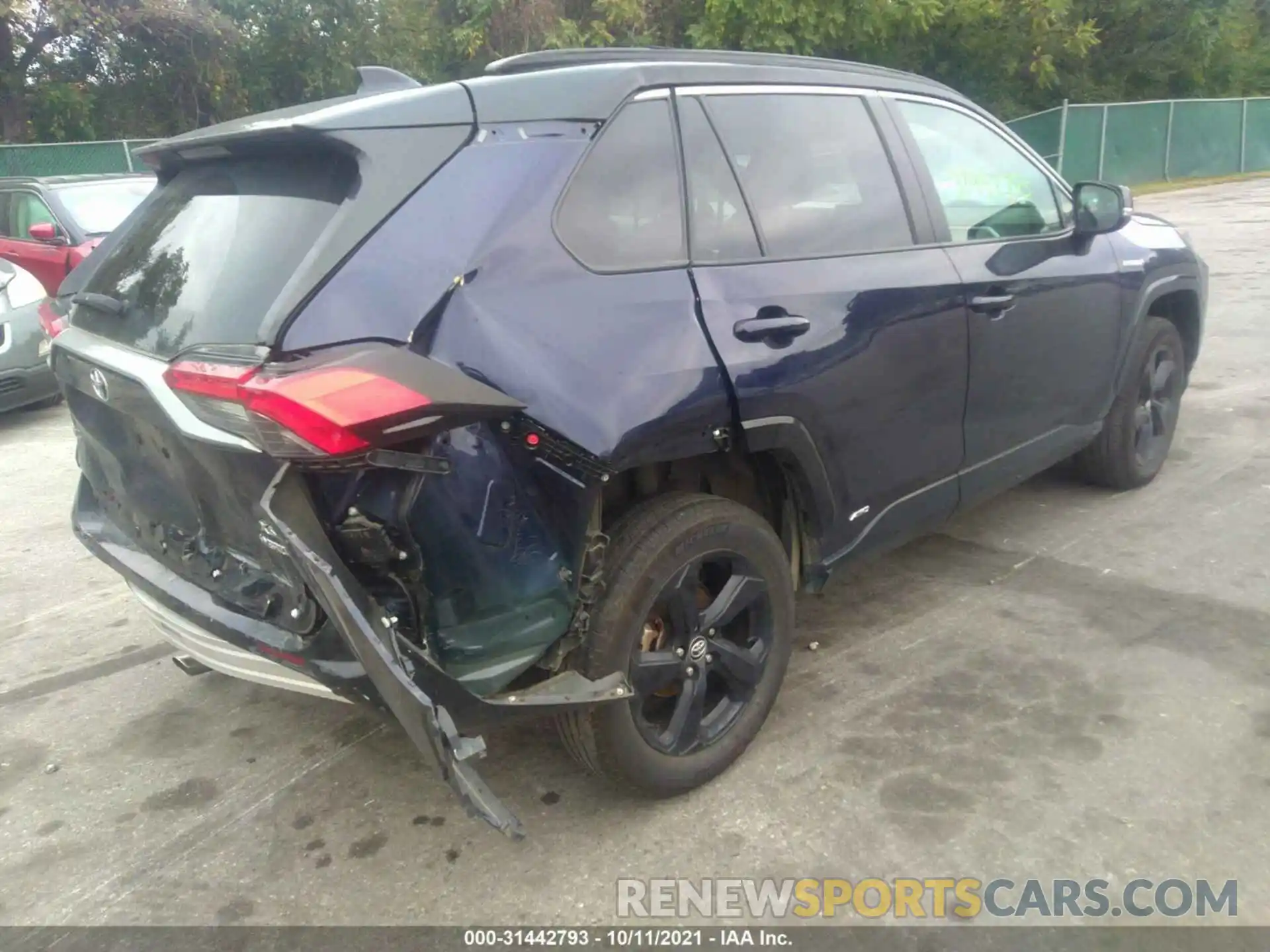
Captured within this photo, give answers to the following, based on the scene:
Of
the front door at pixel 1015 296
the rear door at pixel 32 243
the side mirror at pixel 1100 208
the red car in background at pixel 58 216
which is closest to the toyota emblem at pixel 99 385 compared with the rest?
the front door at pixel 1015 296

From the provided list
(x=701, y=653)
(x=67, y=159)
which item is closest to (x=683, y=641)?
(x=701, y=653)

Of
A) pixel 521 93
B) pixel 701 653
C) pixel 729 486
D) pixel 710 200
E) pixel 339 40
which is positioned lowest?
pixel 701 653

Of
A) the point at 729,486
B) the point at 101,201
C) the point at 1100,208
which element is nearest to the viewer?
the point at 729,486

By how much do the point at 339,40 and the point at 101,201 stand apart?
45.5ft

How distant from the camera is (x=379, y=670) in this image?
2158mm

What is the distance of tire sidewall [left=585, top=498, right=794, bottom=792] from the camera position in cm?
256

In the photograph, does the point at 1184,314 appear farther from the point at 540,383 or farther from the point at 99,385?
the point at 99,385

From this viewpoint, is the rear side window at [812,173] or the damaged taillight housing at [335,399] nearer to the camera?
the damaged taillight housing at [335,399]

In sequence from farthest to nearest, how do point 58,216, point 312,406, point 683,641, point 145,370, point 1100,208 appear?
point 58,216 < point 1100,208 < point 683,641 < point 145,370 < point 312,406

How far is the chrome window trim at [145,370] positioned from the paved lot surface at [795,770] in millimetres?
1194

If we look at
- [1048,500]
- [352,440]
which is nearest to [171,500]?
[352,440]

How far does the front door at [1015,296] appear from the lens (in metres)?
3.60

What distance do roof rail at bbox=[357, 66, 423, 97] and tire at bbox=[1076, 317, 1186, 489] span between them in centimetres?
326

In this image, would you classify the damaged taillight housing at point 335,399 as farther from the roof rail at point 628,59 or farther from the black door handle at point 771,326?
the roof rail at point 628,59
